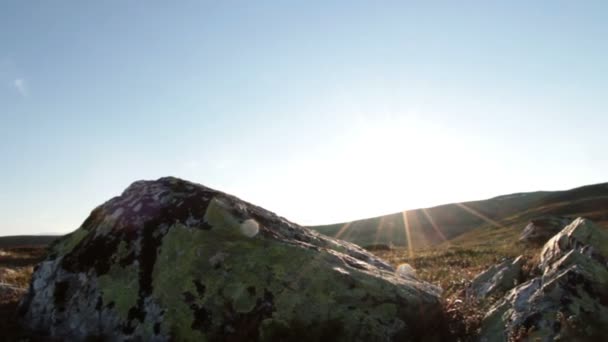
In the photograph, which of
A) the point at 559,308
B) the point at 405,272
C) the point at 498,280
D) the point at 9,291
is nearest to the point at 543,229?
the point at 498,280

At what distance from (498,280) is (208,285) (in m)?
7.09

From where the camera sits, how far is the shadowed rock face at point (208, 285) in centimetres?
821

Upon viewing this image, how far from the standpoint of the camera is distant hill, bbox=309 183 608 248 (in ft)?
282

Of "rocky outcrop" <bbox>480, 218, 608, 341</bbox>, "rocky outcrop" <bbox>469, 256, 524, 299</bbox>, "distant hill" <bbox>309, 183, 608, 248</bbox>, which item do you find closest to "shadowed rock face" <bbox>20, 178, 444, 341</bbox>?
"rocky outcrop" <bbox>480, 218, 608, 341</bbox>

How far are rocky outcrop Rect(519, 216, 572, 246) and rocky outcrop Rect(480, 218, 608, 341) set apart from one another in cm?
2983

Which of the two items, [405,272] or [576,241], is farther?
[405,272]

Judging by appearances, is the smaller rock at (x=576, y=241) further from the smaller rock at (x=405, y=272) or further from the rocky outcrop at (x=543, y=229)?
the rocky outcrop at (x=543, y=229)

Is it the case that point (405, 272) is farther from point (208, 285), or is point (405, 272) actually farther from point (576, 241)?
point (208, 285)

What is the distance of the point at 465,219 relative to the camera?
12862cm

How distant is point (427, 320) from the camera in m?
8.51

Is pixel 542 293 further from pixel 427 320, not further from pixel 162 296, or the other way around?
pixel 162 296

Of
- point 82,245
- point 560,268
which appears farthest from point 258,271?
point 560,268

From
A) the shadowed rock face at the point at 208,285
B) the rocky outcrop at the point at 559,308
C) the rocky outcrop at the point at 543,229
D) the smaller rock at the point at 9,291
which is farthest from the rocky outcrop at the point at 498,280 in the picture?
the rocky outcrop at the point at 543,229

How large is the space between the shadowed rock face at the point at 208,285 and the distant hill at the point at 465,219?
6839cm
